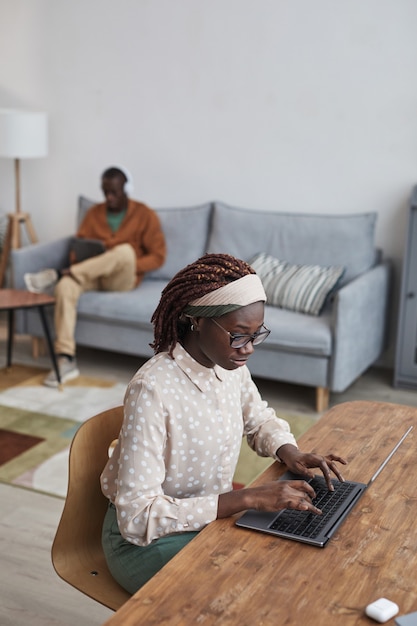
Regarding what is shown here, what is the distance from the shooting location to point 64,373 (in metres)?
4.35

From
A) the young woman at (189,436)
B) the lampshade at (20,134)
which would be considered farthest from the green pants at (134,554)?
the lampshade at (20,134)

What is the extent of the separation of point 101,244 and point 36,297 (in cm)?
53

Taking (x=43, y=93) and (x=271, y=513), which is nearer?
(x=271, y=513)

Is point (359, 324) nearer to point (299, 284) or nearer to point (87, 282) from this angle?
point (299, 284)

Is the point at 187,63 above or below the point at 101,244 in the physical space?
above

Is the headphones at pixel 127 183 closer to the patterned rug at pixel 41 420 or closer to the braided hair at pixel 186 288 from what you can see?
the patterned rug at pixel 41 420

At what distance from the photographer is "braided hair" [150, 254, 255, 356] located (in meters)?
1.65

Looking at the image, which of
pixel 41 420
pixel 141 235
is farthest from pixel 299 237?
pixel 41 420

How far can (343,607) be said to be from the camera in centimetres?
122

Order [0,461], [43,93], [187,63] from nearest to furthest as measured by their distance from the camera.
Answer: [0,461] → [187,63] → [43,93]

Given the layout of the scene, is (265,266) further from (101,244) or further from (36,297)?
(36,297)

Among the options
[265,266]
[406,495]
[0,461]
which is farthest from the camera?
[265,266]

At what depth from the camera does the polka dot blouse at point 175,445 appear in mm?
1521

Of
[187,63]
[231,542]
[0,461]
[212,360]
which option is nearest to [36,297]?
[0,461]
